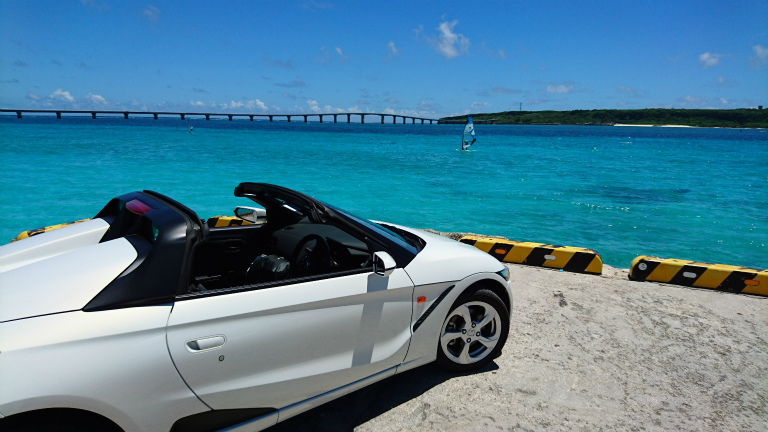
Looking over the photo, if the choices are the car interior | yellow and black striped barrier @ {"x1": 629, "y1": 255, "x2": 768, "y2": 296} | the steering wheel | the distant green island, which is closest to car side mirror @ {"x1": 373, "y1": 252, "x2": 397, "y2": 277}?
the car interior

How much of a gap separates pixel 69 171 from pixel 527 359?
2487 centimetres

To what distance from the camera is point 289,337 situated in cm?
236

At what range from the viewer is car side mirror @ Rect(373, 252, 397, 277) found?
8.45 ft

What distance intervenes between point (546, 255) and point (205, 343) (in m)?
4.92

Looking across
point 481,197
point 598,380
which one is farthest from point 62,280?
point 481,197

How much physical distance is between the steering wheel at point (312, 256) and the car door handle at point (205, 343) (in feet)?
2.40

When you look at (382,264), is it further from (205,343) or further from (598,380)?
(598,380)

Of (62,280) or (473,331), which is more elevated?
(62,280)

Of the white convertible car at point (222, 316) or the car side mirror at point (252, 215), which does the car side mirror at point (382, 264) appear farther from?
the car side mirror at point (252, 215)

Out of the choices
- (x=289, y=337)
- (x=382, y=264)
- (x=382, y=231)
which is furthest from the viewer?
(x=382, y=231)

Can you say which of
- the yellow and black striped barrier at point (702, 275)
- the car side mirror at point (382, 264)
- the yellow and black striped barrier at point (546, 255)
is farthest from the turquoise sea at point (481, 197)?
the car side mirror at point (382, 264)

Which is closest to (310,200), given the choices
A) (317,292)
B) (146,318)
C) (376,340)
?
(317,292)

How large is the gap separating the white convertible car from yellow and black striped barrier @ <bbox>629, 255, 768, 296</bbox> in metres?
3.08

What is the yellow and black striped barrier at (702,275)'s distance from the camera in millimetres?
5168
